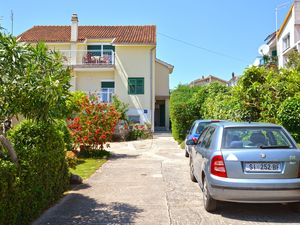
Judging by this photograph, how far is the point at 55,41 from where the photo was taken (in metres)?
31.1

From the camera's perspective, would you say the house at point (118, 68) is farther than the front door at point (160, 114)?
No

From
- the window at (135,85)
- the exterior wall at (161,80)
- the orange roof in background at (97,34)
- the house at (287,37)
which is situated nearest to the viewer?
the house at (287,37)

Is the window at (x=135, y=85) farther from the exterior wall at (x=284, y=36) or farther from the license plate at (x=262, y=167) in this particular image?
the license plate at (x=262, y=167)

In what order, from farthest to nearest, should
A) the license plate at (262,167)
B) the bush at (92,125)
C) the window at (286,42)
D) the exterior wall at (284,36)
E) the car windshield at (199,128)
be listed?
the window at (286,42)
the exterior wall at (284,36)
the bush at (92,125)
the car windshield at (199,128)
the license plate at (262,167)

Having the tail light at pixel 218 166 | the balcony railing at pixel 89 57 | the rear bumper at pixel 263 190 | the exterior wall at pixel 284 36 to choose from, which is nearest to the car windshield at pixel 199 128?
the tail light at pixel 218 166

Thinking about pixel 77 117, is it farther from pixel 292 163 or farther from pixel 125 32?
pixel 125 32

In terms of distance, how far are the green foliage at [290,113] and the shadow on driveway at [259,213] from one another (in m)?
4.92

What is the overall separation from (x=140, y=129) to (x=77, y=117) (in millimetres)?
12196

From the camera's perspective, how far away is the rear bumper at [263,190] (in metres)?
5.66

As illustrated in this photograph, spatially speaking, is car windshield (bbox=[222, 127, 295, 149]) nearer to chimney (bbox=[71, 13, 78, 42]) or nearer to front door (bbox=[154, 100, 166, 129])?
chimney (bbox=[71, 13, 78, 42])

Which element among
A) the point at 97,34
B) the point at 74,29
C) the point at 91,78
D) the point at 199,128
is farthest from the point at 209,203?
the point at 97,34

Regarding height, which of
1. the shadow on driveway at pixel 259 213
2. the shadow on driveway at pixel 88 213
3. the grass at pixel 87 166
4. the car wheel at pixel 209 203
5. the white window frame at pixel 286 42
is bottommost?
the grass at pixel 87 166

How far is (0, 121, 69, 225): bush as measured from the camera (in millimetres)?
4785

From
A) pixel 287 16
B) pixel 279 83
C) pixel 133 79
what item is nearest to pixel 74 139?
pixel 279 83
